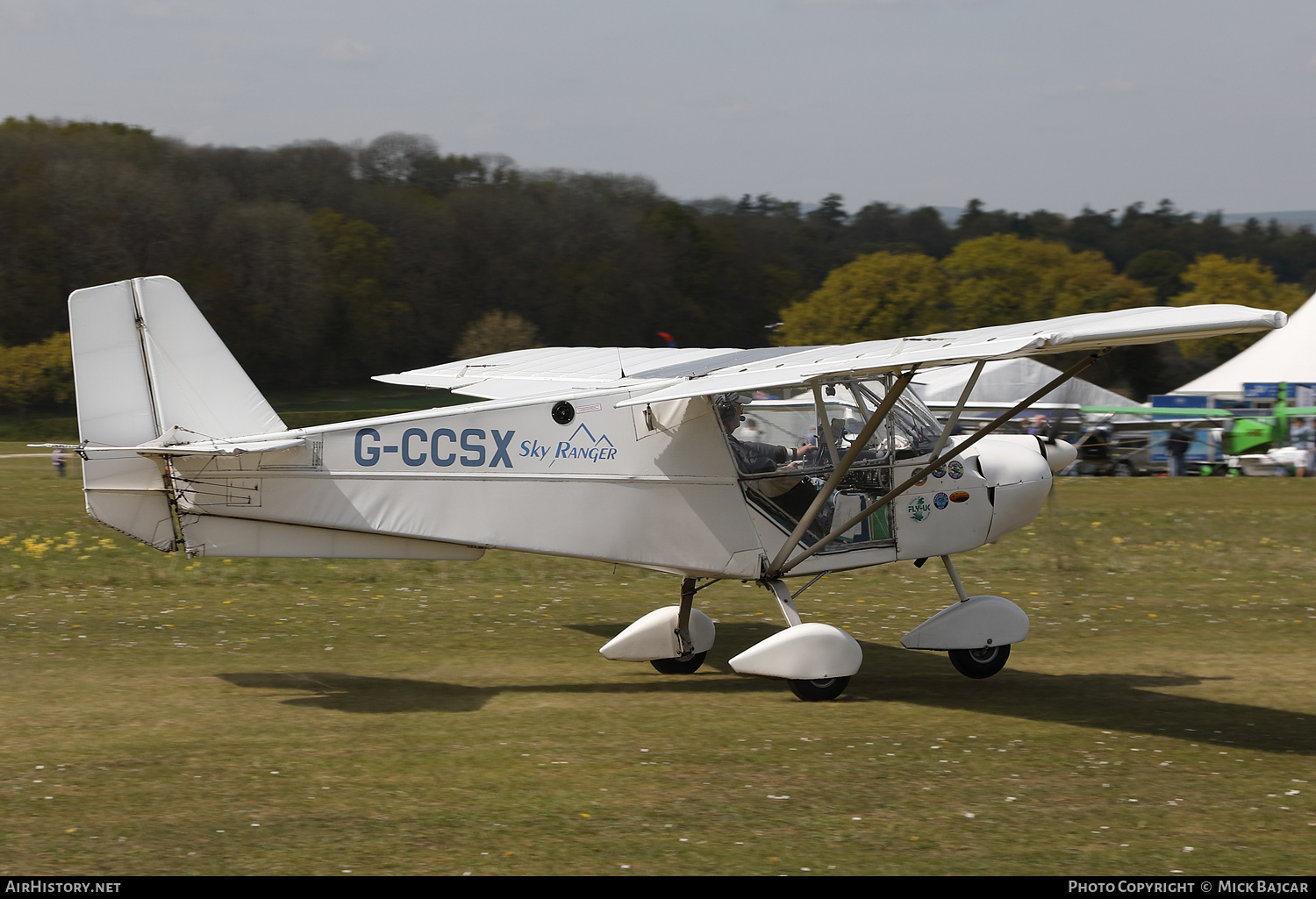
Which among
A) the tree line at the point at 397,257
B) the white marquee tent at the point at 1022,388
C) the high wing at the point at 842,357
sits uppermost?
the tree line at the point at 397,257

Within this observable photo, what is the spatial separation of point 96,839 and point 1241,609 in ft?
34.5

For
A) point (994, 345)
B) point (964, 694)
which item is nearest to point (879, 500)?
point (964, 694)

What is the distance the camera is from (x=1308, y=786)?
6.46 meters

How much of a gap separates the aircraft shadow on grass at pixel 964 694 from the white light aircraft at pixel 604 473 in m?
0.38

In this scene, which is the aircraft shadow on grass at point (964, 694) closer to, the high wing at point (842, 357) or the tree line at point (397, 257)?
the high wing at point (842, 357)

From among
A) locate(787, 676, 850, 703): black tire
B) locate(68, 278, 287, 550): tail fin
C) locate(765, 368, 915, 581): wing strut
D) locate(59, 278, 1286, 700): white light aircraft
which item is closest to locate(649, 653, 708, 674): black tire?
locate(59, 278, 1286, 700): white light aircraft

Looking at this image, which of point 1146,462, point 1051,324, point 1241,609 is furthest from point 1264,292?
point 1051,324

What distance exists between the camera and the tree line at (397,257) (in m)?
59.9

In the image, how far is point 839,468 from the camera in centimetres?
839

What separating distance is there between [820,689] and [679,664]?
148cm

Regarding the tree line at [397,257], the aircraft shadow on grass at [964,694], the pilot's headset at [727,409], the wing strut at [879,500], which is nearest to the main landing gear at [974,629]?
the aircraft shadow on grass at [964,694]

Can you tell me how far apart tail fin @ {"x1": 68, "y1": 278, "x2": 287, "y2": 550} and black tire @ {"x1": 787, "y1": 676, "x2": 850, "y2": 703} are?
4.23 metres

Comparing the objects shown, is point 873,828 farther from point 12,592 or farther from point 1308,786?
Answer: point 12,592

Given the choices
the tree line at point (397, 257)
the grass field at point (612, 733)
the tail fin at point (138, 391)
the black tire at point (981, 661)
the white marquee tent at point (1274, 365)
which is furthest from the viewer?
the tree line at point (397, 257)
